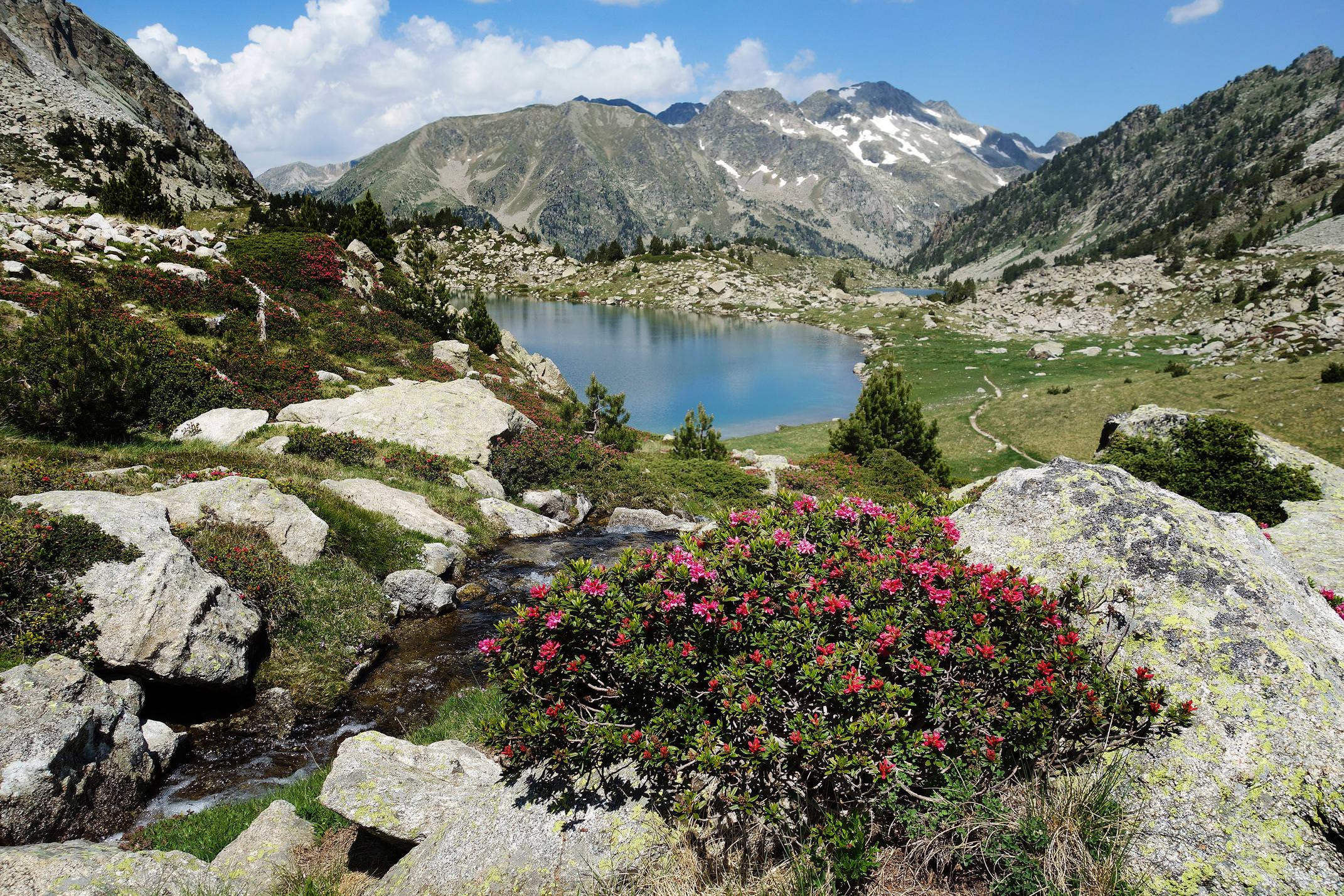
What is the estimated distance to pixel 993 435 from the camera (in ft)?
133

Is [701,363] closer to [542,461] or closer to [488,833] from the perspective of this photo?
[542,461]

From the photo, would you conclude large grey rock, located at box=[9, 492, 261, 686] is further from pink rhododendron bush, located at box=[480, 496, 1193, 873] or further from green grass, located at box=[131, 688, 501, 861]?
pink rhododendron bush, located at box=[480, 496, 1193, 873]

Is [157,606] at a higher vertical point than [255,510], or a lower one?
lower

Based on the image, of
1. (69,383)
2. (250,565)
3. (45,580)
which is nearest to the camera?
(45,580)

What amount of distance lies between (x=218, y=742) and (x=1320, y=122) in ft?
→ 998

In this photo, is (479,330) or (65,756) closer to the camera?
(65,756)

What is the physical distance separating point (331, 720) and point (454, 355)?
32.5 meters

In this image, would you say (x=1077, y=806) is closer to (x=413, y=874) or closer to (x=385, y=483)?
(x=413, y=874)

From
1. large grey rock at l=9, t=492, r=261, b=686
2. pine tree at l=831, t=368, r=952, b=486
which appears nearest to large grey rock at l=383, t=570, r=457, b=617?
large grey rock at l=9, t=492, r=261, b=686

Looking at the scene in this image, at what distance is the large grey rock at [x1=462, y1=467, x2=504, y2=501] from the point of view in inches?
920

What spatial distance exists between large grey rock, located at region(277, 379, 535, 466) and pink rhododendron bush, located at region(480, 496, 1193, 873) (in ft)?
68.7

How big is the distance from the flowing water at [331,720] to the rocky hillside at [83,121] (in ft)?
172

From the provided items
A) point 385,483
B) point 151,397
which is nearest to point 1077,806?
point 385,483

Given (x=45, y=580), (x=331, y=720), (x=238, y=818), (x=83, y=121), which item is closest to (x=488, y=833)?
(x=238, y=818)
